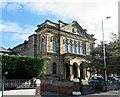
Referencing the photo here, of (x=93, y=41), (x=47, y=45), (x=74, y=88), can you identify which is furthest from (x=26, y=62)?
(x=93, y=41)

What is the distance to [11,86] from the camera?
2209 centimetres

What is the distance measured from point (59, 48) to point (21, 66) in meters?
16.1

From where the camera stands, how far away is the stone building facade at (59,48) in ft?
131

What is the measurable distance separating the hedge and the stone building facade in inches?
451

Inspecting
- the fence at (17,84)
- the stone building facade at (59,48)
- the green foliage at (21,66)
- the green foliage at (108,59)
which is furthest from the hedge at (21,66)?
the stone building facade at (59,48)

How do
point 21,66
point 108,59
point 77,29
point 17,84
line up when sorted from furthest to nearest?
1. point 77,29
2. point 108,59
3. point 21,66
4. point 17,84

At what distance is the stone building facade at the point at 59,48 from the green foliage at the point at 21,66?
37.5 ft

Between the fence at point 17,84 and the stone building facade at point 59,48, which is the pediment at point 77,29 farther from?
the fence at point 17,84

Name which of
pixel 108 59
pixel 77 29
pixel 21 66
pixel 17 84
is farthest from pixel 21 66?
pixel 77 29

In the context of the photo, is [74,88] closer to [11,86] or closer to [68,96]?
[68,96]

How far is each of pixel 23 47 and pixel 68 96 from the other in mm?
27072

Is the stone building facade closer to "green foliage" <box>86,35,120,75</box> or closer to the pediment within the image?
the pediment

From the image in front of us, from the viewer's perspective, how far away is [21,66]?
26172mm

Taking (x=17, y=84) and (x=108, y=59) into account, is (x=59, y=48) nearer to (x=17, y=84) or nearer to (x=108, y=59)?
(x=108, y=59)
